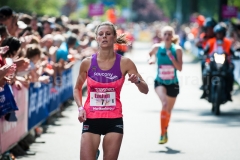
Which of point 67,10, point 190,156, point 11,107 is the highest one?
point 67,10

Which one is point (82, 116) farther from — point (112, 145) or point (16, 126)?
point (16, 126)

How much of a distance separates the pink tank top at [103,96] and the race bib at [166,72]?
4.61m

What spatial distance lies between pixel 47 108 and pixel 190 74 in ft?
51.5

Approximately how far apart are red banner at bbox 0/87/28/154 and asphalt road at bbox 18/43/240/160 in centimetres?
36

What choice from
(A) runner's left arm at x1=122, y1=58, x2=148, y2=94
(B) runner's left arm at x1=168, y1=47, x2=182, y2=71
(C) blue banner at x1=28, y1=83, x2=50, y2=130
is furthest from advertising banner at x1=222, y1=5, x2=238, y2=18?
(A) runner's left arm at x1=122, y1=58, x2=148, y2=94

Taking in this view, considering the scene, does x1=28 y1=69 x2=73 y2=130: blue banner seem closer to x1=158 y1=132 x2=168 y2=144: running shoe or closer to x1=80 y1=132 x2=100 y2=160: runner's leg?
x1=158 y1=132 x2=168 y2=144: running shoe

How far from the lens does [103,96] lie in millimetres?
7898

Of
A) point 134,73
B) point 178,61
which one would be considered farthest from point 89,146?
point 178,61

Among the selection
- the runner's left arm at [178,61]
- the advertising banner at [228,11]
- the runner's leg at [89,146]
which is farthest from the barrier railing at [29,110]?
the advertising banner at [228,11]

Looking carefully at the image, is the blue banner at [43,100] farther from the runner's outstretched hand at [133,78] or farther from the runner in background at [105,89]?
the runner's outstretched hand at [133,78]

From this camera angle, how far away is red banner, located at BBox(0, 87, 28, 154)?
10.2m

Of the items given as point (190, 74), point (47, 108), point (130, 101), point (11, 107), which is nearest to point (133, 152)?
point (11, 107)

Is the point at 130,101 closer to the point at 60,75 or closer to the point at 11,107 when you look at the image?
the point at 60,75

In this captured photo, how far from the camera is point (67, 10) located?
9838 cm
